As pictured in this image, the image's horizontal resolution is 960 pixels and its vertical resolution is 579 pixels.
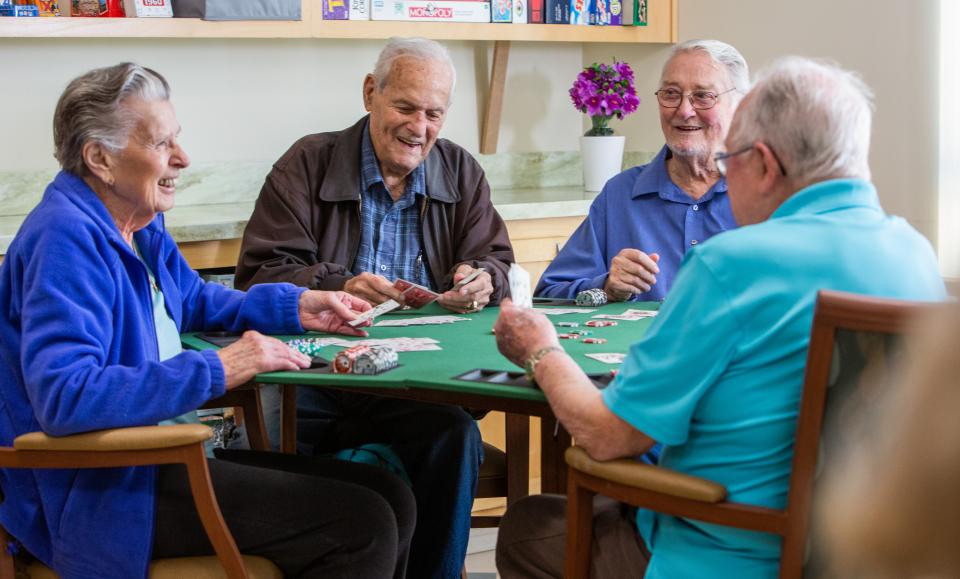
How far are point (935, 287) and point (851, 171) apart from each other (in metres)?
0.20

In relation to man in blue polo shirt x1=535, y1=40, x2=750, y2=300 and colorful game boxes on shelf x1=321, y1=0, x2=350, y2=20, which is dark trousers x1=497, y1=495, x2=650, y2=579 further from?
colorful game boxes on shelf x1=321, y1=0, x2=350, y2=20

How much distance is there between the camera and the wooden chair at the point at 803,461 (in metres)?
1.39

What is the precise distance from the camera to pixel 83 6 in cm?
365

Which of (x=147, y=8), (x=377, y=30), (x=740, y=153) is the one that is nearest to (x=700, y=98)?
(x=740, y=153)

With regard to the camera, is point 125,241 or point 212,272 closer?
point 125,241

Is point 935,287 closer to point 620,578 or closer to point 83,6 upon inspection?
point 620,578

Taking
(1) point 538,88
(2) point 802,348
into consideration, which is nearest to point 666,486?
(2) point 802,348

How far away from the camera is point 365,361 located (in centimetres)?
196

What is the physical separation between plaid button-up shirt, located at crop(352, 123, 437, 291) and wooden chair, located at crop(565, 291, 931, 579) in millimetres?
1367

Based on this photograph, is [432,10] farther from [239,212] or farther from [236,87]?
[239,212]

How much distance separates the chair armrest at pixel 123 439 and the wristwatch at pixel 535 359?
529mm

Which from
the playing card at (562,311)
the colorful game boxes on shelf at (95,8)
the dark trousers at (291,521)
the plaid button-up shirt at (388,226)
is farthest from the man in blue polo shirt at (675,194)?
the colorful game boxes on shelf at (95,8)

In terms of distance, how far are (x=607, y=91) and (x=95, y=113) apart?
8.45 ft

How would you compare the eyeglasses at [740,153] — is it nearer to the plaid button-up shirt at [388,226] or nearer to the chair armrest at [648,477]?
the chair armrest at [648,477]
